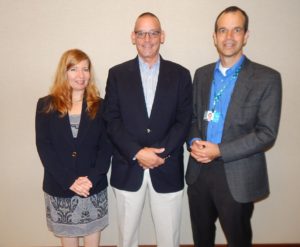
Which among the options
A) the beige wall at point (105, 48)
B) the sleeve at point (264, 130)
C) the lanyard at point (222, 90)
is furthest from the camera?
the beige wall at point (105, 48)

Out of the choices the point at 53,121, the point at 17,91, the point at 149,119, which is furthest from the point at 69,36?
the point at 149,119

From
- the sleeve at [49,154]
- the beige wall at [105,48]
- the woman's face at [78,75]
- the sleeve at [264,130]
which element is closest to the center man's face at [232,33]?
the sleeve at [264,130]

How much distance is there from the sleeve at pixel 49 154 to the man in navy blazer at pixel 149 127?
1.20 ft

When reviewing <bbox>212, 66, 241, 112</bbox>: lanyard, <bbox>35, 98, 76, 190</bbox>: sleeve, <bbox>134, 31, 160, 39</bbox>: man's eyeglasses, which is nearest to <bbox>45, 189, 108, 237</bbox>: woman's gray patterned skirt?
<bbox>35, 98, 76, 190</bbox>: sleeve

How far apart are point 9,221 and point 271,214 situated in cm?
269

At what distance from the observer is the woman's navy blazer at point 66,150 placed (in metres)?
2.12

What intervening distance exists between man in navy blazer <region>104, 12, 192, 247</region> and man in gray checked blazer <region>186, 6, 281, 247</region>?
0.17 meters

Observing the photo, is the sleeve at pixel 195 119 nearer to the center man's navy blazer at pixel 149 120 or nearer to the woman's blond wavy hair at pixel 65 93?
the center man's navy blazer at pixel 149 120

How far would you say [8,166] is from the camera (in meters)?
2.80

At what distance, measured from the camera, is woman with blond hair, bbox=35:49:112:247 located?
2.13 m

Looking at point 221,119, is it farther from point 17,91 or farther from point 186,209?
point 17,91

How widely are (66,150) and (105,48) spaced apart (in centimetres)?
103

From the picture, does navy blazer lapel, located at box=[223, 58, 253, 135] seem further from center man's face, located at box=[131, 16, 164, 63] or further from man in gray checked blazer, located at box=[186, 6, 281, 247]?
center man's face, located at box=[131, 16, 164, 63]

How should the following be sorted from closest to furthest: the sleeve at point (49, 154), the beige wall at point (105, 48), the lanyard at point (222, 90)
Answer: the lanyard at point (222, 90)
the sleeve at point (49, 154)
the beige wall at point (105, 48)
